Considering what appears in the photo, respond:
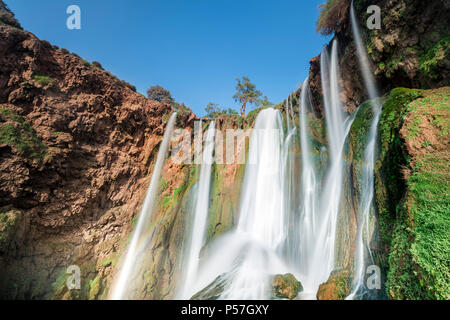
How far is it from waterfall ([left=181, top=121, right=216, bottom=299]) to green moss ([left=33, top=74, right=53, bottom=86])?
999cm

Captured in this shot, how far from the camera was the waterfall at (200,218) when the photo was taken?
31.7 ft

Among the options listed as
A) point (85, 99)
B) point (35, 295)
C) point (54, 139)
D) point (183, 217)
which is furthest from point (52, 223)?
point (85, 99)

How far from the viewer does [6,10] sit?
35.0 ft

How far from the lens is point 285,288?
5.77 metres

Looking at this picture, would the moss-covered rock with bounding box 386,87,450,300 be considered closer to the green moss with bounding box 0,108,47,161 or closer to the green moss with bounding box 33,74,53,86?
the green moss with bounding box 0,108,47,161

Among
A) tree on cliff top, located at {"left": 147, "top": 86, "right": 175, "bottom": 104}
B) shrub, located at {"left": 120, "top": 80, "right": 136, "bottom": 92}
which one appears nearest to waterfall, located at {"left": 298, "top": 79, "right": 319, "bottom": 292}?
shrub, located at {"left": 120, "top": 80, "right": 136, "bottom": 92}

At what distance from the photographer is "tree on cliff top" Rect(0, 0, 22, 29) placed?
10.2 meters

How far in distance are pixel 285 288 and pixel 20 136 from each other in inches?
528

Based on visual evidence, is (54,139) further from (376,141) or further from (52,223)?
(376,141)

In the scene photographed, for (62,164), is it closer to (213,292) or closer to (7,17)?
(7,17)

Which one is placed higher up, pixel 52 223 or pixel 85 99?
pixel 85 99

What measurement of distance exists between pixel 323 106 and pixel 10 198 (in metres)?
16.4

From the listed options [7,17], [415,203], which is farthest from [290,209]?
[7,17]

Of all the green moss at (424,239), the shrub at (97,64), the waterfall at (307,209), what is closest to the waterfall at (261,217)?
the waterfall at (307,209)
